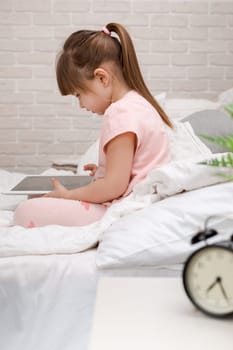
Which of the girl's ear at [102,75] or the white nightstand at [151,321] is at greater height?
the girl's ear at [102,75]

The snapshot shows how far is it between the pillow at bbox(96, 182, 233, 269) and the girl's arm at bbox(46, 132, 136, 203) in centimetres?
33

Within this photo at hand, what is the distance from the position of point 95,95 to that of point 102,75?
7 cm

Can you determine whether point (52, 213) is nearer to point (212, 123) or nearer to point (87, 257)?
point (87, 257)

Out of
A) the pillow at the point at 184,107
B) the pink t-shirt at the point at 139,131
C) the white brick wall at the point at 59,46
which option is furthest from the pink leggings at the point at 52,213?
the white brick wall at the point at 59,46

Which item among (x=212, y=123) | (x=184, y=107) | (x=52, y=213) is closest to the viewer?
(x=52, y=213)

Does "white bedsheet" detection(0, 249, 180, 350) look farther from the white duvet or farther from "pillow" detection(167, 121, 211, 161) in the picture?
"pillow" detection(167, 121, 211, 161)

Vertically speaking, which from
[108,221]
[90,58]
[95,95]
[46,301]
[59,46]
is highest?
[90,58]

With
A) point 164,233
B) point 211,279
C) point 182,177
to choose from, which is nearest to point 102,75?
point 182,177

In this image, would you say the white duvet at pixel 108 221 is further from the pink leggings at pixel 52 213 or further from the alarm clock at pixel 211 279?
the alarm clock at pixel 211 279

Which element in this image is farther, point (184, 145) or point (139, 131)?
point (184, 145)

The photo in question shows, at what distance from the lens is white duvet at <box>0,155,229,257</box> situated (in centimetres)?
154

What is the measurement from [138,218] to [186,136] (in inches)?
26.6

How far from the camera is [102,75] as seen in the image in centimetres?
200

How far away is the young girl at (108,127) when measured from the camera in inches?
71.5
